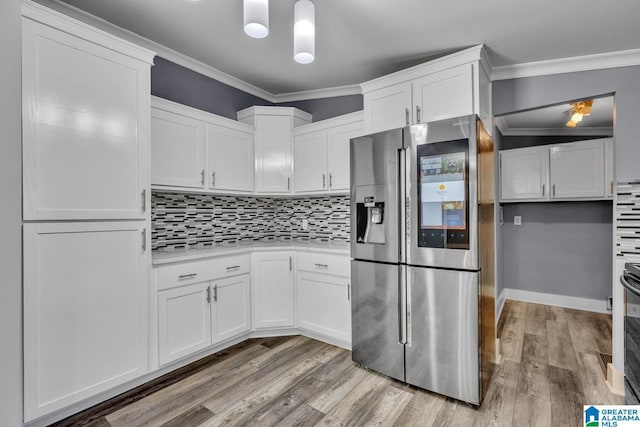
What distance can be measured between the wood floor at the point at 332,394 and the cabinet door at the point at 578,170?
1.86 meters

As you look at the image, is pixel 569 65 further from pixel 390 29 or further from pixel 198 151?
pixel 198 151

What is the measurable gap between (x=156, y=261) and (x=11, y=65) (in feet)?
6.32

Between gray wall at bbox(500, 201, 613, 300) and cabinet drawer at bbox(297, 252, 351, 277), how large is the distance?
2984 millimetres

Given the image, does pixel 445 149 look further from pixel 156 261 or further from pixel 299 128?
pixel 156 261

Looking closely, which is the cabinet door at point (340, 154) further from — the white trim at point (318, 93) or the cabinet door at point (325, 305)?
the cabinet door at point (325, 305)

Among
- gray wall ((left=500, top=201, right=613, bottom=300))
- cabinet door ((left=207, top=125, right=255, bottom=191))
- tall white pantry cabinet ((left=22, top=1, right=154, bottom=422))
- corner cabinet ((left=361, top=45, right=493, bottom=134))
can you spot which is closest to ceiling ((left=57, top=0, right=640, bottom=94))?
corner cabinet ((left=361, top=45, right=493, bottom=134))

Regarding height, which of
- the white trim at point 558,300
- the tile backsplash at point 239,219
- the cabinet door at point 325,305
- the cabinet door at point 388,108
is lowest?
the white trim at point 558,300

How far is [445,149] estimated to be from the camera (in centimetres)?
214

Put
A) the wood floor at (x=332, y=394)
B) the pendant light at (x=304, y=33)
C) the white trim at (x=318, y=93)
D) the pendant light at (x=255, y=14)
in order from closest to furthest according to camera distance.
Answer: the pendant light at (x=255, y=14) < the pendant light at (x=304, y=33) < the wood floor at (x=332, y=394) < the white trim at (x=318, y=93)

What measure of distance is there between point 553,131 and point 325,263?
12.7 ft

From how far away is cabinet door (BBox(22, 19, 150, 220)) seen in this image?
1739 millimetres

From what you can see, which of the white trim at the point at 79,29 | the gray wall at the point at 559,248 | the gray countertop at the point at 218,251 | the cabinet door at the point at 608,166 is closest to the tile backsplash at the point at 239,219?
the gray countertop at the point at 218,251

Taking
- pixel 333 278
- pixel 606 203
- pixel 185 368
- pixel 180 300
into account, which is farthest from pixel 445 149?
pixel 606 203

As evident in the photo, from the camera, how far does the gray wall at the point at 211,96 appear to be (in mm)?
2707
